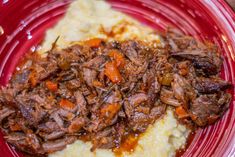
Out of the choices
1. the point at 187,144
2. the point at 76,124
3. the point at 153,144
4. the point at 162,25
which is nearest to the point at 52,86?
the point at 76,124

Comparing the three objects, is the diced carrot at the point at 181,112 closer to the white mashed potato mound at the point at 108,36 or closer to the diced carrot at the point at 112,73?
the white mashed potato mound at the point at 108,36

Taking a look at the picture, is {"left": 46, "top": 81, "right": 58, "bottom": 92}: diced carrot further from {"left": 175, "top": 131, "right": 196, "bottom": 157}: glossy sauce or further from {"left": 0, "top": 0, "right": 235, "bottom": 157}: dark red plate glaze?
{"left": 175, "top": 131, "right": 196, "bottom": 157}: glossy sauce

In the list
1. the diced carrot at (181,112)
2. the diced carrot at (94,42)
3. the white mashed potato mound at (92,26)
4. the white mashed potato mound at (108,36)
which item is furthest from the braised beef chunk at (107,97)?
the white mashed potato mound at (92,26)

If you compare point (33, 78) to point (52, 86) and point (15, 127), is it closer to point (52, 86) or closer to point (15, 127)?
point (52, 86)

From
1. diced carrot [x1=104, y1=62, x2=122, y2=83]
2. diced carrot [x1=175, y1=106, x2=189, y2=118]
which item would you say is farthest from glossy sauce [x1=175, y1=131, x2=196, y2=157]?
diced carrot [x1=104, y1=62, x2=122, y2=83]

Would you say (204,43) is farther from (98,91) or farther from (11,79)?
(11,79)

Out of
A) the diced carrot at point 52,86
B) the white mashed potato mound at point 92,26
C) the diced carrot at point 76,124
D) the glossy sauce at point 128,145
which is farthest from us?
the white mashed potato mound at point 92,26
